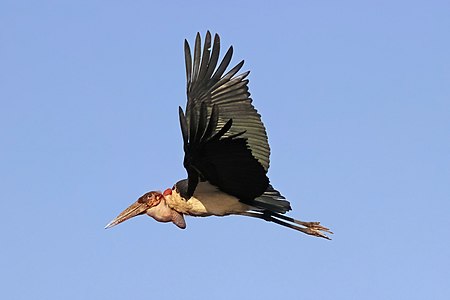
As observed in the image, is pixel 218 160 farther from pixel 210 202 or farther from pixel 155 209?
pixel 155 209

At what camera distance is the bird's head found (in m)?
Answer: 14.9

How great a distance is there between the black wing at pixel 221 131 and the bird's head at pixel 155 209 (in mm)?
562

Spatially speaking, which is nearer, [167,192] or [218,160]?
[218,160]

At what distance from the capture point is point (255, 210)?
1506 cm

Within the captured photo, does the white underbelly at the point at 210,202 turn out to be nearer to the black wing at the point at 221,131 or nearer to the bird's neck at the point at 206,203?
the bird's neck at the point at 206,203

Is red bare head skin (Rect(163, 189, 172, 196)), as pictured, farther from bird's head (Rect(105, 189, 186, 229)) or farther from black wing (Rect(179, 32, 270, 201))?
black wing (Rect(179, 32, 270, 201))

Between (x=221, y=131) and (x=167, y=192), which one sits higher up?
Answer: (x=221, y=131)

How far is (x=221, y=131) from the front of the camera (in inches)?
505

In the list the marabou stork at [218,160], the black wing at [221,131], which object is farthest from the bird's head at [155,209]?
the black wing at [221,131]

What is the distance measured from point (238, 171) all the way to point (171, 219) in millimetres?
1602

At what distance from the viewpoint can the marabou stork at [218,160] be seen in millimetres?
13117

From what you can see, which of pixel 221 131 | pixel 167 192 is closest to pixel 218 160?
pixel 221 131

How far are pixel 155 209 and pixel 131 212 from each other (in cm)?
51

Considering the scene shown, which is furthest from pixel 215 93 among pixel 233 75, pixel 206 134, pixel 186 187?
pixel 206 134
